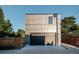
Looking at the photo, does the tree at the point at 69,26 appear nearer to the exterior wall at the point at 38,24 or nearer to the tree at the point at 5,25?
the exterior wall at the point at 38,24

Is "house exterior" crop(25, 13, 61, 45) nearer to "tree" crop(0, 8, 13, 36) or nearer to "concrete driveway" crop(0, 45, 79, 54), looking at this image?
"concrete driveway" crop(0, 45, 79, 54)

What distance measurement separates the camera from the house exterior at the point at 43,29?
8.12 m

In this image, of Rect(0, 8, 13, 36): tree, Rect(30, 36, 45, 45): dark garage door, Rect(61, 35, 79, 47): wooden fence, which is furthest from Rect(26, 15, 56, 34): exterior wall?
Rect(0, 8, 13, 36): tree

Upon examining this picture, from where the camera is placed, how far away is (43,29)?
821 centimetres

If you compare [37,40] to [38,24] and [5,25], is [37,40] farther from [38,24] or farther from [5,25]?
[5,25]

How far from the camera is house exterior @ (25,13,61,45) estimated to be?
26.6 feet

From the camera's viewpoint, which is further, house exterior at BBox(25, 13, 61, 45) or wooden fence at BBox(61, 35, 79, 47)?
wooden fence at BBox(61, 35, 79, 47)

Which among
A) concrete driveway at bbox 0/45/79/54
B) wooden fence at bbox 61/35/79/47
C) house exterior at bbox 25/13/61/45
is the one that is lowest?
concrete driveway at bbox 0/45/79/54

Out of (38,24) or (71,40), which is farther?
(71,40)

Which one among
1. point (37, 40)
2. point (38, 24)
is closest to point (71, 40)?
point (37, 40)

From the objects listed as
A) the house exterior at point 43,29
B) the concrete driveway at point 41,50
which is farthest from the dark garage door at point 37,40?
the concrete driveway at point 41,50

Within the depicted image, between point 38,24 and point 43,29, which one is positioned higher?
point 38,24
